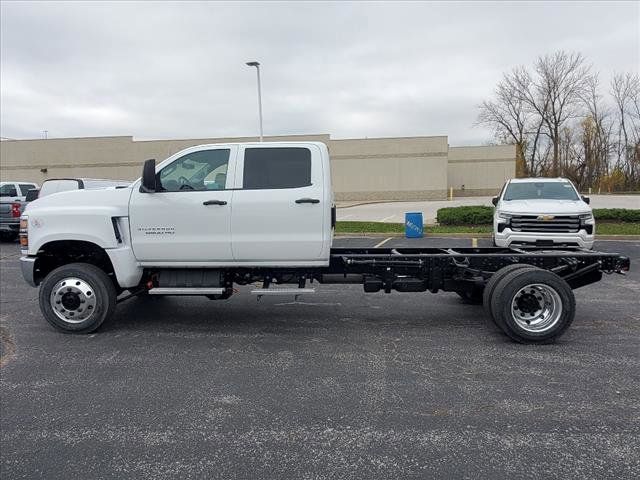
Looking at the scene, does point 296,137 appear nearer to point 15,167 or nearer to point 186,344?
point 15,167

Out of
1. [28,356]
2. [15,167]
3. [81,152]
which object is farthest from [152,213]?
[15,167]

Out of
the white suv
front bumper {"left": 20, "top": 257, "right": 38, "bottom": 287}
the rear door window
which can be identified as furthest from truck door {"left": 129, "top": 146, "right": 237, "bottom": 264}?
the rear door window

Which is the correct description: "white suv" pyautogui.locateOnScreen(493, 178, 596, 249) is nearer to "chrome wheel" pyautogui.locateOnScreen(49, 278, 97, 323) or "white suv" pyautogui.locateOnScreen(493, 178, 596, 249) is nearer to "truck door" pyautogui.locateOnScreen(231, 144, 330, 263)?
"truck door" pyautogui.locateOnScreen(231, 144, 330, 263)

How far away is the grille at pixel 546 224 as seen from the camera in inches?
381

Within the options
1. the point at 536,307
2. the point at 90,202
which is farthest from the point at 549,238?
the point at 90,202

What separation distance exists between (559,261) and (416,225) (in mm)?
9893

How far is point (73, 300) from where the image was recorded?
5746 mm

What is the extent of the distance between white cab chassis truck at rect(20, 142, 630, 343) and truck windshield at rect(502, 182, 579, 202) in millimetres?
5738

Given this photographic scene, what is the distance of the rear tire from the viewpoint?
5211 millimetres

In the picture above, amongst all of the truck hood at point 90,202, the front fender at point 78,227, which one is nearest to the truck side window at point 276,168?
the truck hood at point 90,202

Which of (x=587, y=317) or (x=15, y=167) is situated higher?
(x=15, y=167)

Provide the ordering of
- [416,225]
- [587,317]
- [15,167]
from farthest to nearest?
[15,167] → [416,225] → [587,317]

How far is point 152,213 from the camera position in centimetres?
562

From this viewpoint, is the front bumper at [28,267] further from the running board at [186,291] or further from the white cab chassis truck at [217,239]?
the running board at [186,291]
